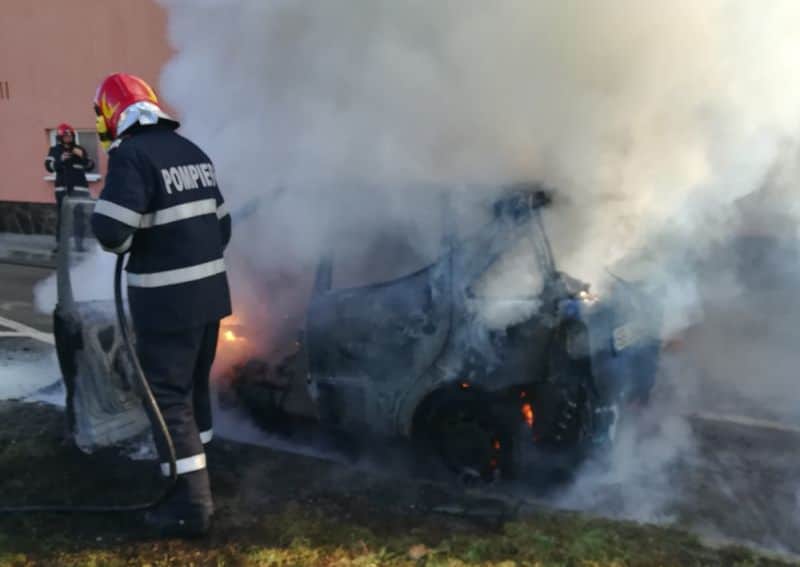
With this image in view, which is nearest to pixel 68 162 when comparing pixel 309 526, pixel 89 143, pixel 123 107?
pixel 89 143

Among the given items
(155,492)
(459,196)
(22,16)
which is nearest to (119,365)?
(155,492)

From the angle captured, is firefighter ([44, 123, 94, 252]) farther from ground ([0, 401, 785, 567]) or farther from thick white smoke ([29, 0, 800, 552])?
ground ([0, 401, 785, 567])

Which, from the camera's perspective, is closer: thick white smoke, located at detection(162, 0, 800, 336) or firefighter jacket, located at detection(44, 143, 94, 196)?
thick white smoke, located at detection(162, 0, 800, 336)

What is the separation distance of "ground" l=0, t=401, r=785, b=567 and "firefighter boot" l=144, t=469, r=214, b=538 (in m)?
0.06

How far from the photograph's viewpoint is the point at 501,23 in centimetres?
384

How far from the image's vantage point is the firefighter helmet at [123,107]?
3287 millimetres

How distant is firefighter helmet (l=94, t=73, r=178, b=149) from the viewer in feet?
10.8

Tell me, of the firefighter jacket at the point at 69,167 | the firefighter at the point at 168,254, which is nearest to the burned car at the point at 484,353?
the firefighter at the point at 168,254

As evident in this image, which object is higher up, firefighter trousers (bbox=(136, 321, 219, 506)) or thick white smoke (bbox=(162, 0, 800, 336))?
thick white smoke (bbox=(162, 0, 800, 336))

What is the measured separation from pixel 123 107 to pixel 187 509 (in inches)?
72.5

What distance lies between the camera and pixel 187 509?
Result: 330 centimetres

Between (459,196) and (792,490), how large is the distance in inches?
93.6

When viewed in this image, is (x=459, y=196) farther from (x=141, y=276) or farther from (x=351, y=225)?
(x=141, y=276)

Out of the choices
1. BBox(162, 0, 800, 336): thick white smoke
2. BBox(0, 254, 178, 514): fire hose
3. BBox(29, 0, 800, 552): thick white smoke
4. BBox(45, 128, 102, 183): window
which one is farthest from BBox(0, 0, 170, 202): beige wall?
BBox(0, 254, 178, 514): fire hose
